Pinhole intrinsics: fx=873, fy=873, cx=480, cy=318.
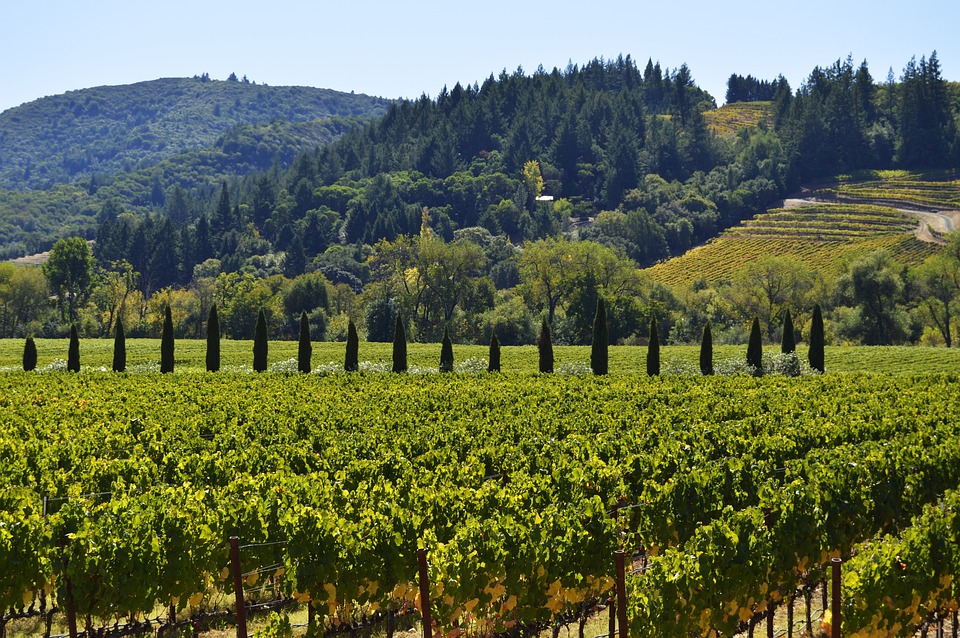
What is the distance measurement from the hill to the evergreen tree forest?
8.40m

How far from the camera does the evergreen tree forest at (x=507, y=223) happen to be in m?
101

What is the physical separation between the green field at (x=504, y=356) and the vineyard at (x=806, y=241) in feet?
178

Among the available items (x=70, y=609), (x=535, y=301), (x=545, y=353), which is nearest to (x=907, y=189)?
(x=535, y=301)

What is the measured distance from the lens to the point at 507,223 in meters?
174

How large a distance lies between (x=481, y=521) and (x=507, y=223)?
530ft

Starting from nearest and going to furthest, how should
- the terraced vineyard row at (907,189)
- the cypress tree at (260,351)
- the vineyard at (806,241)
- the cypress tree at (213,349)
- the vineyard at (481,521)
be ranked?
1. the vineyard at (481,521)
2. the cypress tree at (213,349)
3. the cypress tree at (260,351)
4. the vineyard at (806,241)
5. the terraced vineyard row at (907,189)

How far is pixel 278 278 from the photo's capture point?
12450cm

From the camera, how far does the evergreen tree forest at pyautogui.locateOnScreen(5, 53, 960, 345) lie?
10138 centimetres

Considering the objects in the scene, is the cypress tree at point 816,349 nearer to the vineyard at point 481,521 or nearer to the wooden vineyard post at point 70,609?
the vineyard at point 481,521

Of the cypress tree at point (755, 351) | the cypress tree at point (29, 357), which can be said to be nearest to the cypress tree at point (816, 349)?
the cypress tree at point (755, 351)

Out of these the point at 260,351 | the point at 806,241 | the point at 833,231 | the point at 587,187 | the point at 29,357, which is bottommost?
the point at 29,357

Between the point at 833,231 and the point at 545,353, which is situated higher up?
the point at 833,231

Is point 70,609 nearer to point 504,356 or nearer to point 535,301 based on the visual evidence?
point 504,356

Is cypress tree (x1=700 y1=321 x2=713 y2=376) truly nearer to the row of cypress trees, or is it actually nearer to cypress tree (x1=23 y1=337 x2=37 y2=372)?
the row of cypress trees
